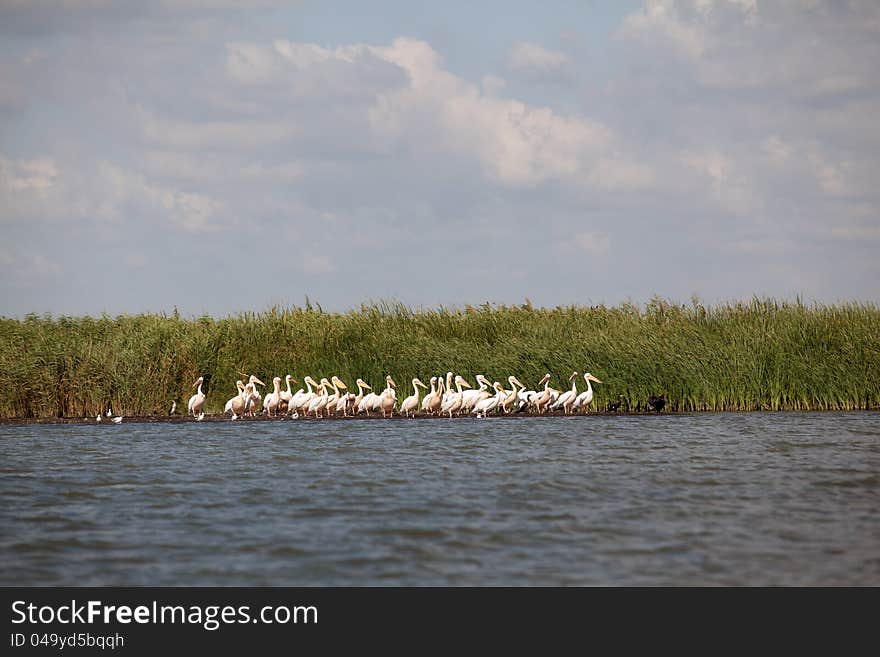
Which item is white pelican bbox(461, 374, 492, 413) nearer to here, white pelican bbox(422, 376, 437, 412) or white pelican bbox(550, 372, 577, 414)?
white pelican bbox(422, 376, 437, 412)

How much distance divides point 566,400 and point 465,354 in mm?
3034

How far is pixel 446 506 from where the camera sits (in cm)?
1339

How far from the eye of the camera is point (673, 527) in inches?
468

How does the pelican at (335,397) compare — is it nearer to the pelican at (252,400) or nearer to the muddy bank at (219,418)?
the muddy bank at (219,418)

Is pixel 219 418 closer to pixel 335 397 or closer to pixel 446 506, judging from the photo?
pixel 335 397

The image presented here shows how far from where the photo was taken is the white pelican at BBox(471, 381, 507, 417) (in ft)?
79.7

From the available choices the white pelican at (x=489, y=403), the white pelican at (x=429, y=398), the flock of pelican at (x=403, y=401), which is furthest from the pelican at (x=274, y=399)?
the white pelican at (x=489, y=403)

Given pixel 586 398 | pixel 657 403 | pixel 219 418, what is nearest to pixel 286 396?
pixel 219 418

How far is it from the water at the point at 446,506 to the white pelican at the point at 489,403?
80.8 inches
